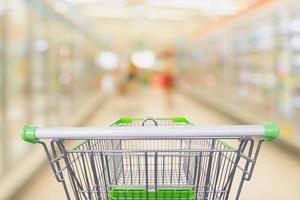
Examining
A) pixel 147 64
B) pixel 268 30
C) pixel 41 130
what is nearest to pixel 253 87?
pixel 268 30

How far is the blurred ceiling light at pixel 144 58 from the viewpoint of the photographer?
2867cm

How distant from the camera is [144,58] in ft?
96.3

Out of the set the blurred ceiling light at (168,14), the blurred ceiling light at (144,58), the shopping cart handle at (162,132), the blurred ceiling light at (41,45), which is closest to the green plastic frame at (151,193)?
the shopping cart handle at (162,132)

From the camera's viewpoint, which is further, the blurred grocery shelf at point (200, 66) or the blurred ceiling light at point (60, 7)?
the blurred ceiling light at point (60, 7)

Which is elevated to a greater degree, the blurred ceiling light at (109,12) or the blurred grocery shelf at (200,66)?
the blurred ceiling light at (109,12)

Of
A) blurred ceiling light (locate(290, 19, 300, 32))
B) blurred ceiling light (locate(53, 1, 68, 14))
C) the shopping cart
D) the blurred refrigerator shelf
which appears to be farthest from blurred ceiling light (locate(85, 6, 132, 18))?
the shopping cart

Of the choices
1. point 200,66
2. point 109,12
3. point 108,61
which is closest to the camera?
point 109,12

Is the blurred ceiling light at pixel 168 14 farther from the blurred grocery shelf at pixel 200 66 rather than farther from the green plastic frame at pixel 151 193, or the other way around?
the green plastic frame at pixel 151 193

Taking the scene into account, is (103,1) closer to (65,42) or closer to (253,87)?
(65,42)

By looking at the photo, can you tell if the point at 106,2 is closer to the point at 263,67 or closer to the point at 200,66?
the point at 263,67

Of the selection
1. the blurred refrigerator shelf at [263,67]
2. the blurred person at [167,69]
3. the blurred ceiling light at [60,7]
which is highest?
the blurred ceiling light at [60,7]

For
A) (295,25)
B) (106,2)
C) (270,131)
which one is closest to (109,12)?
(106,2)

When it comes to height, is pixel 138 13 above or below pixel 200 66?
above

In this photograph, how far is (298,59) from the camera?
616 cm
